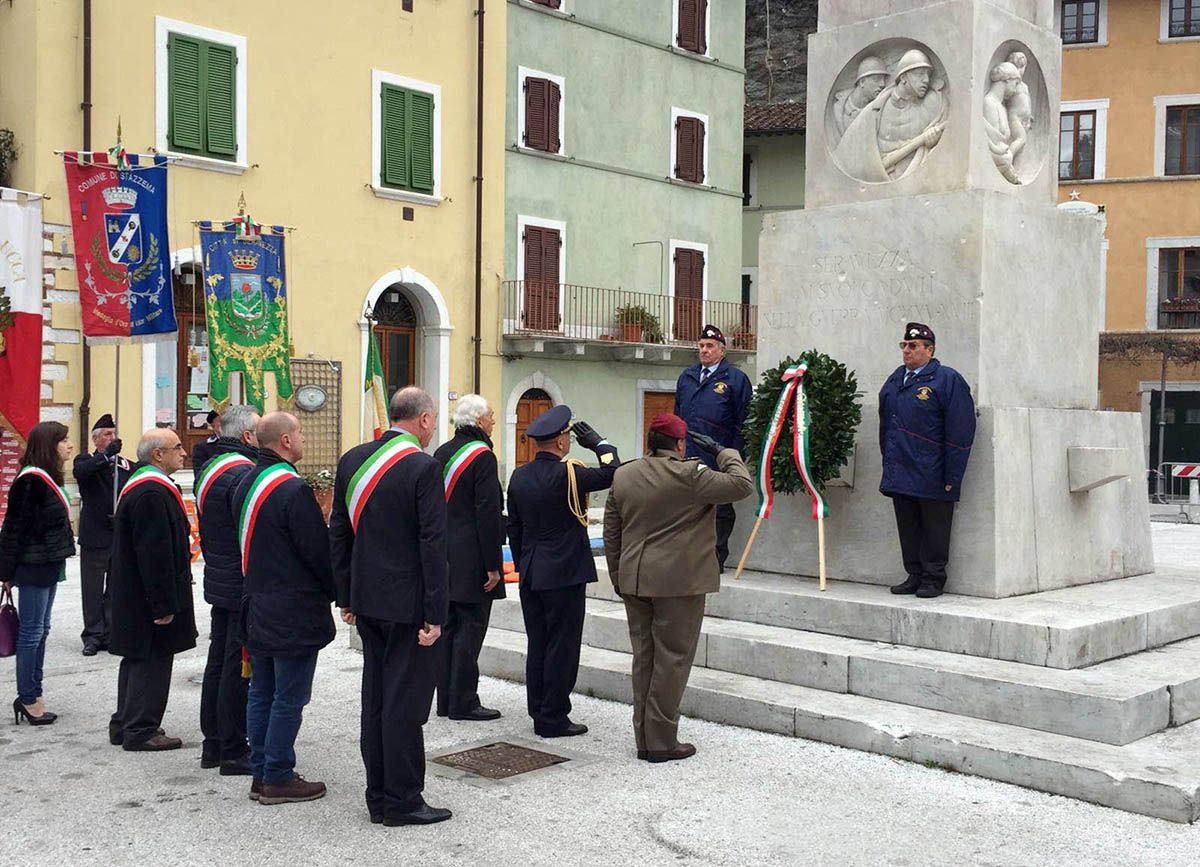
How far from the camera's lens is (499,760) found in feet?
21.0

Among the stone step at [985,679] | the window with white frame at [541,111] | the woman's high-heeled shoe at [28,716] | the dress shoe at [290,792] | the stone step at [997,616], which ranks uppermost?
the window with white frame at [541,111]

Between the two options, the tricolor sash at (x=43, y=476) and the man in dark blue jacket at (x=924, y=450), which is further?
the man in dark blue jacket at (x=924, y=450)

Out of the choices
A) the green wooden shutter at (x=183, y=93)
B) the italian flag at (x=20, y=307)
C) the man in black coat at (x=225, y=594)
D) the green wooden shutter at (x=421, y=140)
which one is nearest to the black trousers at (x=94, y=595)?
the man in black coat at (x=225, y=594)

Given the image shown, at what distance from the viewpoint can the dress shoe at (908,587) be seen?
313 inches

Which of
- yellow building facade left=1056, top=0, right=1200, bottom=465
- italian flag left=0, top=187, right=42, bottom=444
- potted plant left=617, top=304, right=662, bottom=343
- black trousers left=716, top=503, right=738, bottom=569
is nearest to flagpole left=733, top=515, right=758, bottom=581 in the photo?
black trousers left=716, top=503, right=738, bottom=569

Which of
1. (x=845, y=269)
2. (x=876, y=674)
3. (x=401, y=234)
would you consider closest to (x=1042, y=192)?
(x=845, y=269)

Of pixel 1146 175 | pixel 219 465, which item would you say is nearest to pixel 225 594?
pixel 219 465

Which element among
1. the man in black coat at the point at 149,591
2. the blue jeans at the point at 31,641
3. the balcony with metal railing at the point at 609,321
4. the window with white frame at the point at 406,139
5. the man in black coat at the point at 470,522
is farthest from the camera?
the balcony with metal railing at the point at 609,321

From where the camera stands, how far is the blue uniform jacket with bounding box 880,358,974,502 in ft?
25.3

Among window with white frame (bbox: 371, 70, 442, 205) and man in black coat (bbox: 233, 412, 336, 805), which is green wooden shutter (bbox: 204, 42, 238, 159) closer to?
window with white frame (bbox: 371, 70, 442, 205)

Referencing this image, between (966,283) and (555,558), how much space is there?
3181mm

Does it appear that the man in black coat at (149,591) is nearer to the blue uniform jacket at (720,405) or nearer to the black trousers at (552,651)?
the black trousers at (552,651)

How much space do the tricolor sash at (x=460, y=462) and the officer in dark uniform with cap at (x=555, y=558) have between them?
25cm

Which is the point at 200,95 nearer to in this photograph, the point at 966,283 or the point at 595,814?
the point at 966,283
